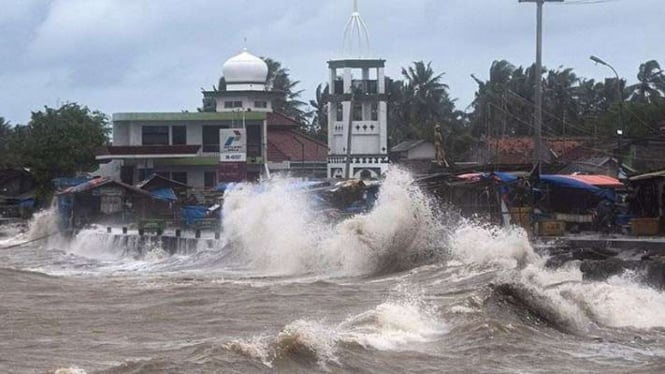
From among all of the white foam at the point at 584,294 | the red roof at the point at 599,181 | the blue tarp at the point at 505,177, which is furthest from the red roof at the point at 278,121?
the white foam at the point at 584,294

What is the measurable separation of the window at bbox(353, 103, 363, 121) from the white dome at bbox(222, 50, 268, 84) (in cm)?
838

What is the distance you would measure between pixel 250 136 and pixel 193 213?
57.6 feet

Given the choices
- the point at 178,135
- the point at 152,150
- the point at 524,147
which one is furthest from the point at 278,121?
the point at 524,147

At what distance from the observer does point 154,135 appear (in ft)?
221

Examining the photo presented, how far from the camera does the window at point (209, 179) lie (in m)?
66.8

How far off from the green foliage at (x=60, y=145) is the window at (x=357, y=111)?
16509 mm

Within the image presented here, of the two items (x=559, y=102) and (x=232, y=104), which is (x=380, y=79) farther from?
(x=559, y=102)

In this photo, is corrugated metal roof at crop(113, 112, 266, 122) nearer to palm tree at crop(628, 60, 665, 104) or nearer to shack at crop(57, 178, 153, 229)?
shack at crop(57, 178, 153, 229)

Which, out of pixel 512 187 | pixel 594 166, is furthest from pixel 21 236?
pixel 512 187

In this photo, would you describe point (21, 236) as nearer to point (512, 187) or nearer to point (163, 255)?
point (163, 255)

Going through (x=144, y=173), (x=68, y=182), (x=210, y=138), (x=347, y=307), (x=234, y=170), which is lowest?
(x=347, y=307)

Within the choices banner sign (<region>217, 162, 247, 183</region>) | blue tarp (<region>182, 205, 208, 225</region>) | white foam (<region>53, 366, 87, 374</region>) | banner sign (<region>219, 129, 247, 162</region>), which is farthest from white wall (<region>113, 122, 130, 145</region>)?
white foam (<region>53, 366, 87, 374</region>)

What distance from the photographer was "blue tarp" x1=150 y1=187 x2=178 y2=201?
54.4 m

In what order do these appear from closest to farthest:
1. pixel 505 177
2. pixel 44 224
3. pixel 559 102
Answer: pixel 505 177, pixel 44 224, pixel 559 102
